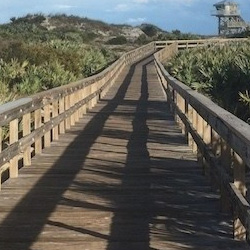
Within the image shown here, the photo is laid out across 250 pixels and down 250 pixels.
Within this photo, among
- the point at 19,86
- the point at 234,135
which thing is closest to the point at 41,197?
the point at 234,135

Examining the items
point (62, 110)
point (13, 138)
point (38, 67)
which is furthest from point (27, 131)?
point (38, 67)

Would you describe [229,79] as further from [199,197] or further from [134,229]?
[134,229]

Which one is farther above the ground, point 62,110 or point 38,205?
point 62,110

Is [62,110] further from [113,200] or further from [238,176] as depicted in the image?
[238,176]

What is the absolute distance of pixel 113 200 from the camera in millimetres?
6941

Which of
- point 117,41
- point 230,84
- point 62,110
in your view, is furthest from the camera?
point 117,41

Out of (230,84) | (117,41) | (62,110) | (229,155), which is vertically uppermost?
(117,41)

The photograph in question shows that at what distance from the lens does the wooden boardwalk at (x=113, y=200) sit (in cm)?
557

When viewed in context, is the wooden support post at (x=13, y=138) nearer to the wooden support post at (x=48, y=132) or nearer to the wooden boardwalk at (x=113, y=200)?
the wooden boardwalk at (x=113, y=200)

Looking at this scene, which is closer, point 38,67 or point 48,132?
point 48,132

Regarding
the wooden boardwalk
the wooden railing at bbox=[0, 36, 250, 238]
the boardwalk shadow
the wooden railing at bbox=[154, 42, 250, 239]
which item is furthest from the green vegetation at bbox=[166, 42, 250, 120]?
the wooden railing at bbox=[154, 42, 250, 239]

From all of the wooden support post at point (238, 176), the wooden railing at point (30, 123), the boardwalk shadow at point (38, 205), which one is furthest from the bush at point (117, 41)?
the wooden support post at point (238, 176)

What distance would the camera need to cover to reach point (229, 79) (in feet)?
56.9

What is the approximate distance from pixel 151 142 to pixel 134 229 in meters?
5.51
